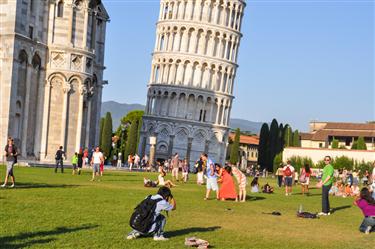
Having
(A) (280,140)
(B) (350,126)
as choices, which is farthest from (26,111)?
(B) (350,126)

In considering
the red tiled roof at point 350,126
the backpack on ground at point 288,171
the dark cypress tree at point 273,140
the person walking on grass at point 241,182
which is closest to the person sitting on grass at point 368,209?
the person walking on grass at point 241,182

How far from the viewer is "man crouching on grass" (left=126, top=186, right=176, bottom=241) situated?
14.0 metres

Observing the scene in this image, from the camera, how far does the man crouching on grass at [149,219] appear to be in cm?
1405

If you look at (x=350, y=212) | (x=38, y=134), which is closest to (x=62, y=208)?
(x=350, y=212)

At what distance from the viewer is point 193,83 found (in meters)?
101

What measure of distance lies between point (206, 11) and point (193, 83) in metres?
10.9

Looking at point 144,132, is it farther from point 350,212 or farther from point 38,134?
point 350,212

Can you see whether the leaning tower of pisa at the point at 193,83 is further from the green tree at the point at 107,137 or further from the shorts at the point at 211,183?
the shorts at the point at 211,183

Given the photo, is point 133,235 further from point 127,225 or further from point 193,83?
point 193,83

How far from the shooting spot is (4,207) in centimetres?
1705

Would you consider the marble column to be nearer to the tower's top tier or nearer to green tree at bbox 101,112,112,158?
green tree at bbox 101,112,112,158

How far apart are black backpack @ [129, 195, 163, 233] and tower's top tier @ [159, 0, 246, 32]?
87.8 metres

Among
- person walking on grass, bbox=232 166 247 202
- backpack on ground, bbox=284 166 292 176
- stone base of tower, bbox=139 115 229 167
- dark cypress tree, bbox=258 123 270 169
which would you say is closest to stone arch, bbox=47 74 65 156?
backpack on ground, bbox=284 166 292 176

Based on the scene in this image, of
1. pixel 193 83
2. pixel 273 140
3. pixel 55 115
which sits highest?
pixel 193 83
